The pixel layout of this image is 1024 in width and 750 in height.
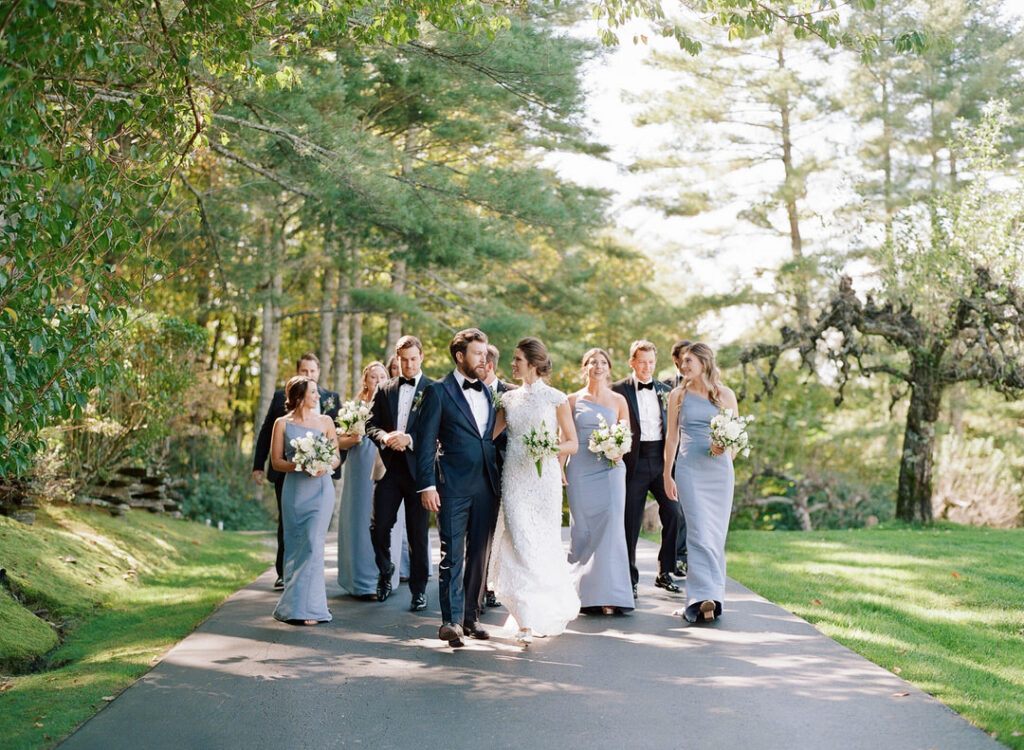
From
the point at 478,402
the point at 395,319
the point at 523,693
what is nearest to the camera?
the point at 523,693

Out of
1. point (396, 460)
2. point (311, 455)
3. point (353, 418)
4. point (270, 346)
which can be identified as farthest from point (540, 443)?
point (270, 346)

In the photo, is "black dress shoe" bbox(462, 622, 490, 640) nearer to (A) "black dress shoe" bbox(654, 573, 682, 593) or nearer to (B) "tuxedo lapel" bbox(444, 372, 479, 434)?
(B) "tuxedo lapel" bbox(444, 372, 479, 434)

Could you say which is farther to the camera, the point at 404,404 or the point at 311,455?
the point at 404,404

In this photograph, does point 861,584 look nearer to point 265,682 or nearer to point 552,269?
point 265,682

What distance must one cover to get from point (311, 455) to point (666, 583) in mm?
4242

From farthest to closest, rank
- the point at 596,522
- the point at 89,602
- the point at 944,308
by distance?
the point at 944,308
the point at 89,602
the point at 596,522

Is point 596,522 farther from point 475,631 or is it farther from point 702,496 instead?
point 475,631

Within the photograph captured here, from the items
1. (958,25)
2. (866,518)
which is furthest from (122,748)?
(958,25)

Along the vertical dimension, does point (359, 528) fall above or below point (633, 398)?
below

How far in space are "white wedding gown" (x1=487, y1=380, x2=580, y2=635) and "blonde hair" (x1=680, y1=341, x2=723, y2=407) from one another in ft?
5.11

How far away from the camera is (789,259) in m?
31.8

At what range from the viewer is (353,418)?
11023mm

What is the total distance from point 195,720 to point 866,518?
21.8m

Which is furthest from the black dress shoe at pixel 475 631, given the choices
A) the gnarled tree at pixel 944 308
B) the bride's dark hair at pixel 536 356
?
the gnarled tree at pixel 944 308
